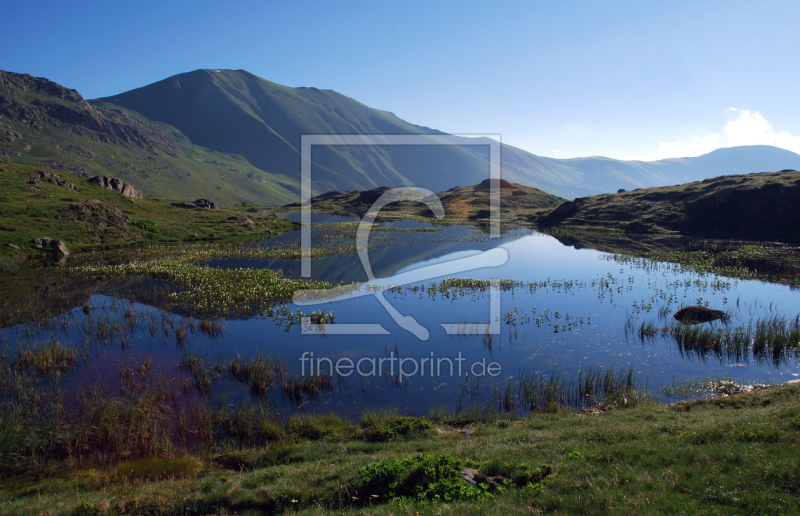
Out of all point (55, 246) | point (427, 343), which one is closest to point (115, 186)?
point (55, 246)

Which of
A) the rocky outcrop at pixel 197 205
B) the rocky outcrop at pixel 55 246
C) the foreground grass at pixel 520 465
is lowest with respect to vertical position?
the foreground grass at pixel 520 465

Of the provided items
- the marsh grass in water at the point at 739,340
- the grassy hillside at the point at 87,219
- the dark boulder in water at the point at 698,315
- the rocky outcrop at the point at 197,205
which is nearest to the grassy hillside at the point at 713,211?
the dark boulder in water at the point at 698,315

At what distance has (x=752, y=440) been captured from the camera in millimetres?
11836

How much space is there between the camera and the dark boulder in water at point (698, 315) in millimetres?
31672

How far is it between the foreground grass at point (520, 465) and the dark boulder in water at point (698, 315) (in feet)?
51.3

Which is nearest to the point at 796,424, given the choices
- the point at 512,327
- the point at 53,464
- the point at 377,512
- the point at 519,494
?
the point at 519,494

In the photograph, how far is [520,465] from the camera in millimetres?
12164

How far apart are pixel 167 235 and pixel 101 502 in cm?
8112

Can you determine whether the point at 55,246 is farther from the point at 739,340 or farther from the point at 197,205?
the point at 739,340

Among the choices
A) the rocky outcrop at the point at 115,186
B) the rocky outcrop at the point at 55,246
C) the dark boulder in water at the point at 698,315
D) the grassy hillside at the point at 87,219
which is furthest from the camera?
the rocky outcrop at the point at 115,186

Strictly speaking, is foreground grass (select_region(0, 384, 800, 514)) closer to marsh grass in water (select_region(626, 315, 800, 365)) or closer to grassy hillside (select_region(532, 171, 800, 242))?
marsh grass in water (select_region(626, 315, 800, 365))

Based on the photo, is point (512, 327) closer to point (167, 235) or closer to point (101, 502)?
point (101, 502)

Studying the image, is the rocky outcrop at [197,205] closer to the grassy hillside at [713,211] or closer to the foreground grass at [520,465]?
the grassy hillside at [713,211]

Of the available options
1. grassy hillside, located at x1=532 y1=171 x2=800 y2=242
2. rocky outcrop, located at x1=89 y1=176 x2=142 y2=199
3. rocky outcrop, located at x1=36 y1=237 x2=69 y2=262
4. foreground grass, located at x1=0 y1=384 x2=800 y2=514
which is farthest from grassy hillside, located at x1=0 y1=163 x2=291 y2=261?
grassy hillside, located at x1=532 y1=171 x2=800 y2=242
